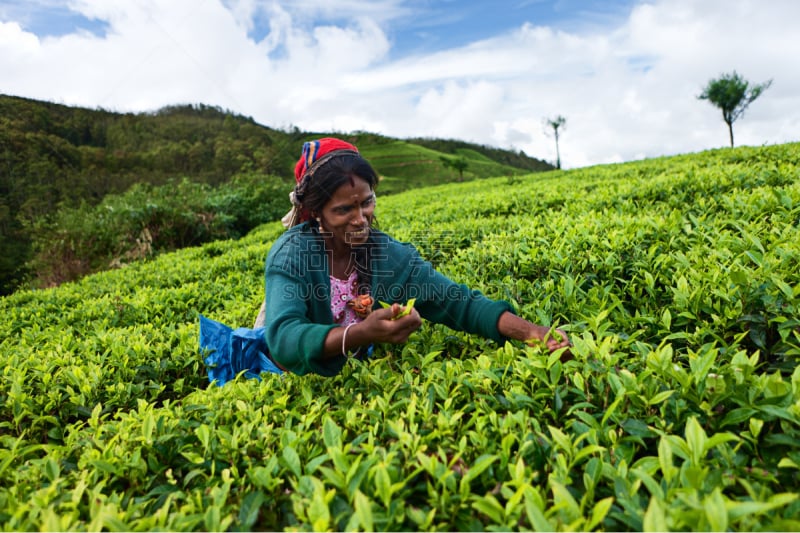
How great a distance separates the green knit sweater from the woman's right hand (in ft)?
0.61

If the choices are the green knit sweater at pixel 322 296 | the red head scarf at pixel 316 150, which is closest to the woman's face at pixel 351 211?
the green knit sweater at pixel 322 296

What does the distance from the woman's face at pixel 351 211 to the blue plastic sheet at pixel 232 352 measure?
74cm

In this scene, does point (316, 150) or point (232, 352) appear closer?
point (316, 150)

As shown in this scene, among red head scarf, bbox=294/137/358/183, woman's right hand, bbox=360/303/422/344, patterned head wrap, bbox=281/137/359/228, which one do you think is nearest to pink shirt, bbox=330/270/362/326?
patterned head wrap, bbox=281/137/359/228

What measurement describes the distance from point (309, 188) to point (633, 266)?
1.95m

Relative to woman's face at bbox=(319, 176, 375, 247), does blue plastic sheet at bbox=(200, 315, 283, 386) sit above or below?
below

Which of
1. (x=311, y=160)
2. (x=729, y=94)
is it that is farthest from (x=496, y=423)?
(x=729, y=94)

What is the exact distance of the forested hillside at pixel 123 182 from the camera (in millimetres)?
11875

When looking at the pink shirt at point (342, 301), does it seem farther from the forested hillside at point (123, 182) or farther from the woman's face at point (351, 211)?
the forested hillside at point (123, 182)

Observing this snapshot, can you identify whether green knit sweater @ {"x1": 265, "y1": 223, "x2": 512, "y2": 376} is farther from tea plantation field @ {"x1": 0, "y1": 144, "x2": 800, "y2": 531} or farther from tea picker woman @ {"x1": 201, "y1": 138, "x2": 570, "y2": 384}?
tea plantation field @ {"x1": 0, "y1": 144, "x2": 800, "y2": 531}

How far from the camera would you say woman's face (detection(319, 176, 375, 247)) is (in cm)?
225

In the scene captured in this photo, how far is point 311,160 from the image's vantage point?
241cm

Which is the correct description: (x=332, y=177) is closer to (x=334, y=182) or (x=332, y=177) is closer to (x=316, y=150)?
(x=334, y=182)

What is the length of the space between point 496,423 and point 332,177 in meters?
1.38
